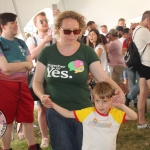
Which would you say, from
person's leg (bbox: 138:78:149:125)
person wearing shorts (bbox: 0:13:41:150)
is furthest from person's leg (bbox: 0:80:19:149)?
person's leg (bbox: 138:78:149:125)

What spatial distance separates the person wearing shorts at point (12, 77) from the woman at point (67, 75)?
97cm

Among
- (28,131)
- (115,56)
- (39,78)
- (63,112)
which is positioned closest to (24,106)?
(28,131)

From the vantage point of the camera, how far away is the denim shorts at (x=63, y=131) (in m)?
2.74

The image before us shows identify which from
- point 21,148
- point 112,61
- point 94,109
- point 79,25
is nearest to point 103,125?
point 94,109

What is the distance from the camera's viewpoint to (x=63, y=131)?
2.74 metres

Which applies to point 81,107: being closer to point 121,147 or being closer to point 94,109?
point 94,109

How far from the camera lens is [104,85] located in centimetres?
254

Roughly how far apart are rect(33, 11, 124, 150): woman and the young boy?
144mm

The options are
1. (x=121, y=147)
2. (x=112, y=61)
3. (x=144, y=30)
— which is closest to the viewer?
(x=121, y=147)

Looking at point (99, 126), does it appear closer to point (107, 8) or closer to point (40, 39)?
point (40, 39)

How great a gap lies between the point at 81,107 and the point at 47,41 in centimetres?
150

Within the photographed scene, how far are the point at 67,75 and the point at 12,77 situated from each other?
4.13 ft

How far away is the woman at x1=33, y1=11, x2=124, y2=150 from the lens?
2.67 meters

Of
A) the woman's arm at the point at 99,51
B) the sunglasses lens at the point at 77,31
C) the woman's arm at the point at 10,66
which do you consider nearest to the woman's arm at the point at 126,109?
the sunglasses lens at the point at 77,31
